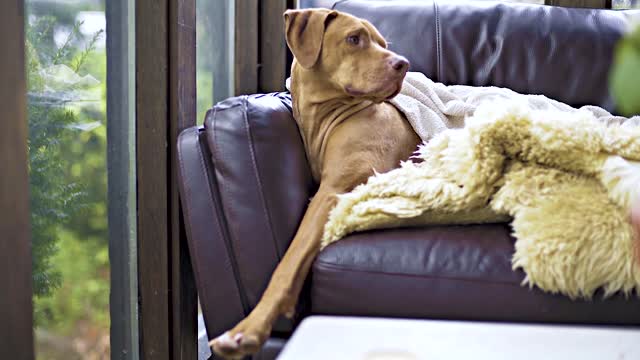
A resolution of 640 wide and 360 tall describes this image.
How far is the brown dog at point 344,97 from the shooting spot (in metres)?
1.77

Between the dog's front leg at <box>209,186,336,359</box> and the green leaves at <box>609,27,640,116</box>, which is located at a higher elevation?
the green leaves at <box>609,27,640,116</box>

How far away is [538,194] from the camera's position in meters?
1.42

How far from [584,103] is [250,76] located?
42.2 inches

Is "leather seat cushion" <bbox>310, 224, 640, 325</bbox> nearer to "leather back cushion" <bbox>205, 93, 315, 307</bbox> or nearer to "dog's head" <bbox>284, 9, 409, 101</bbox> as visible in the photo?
"leather back cushion" <bbox>205, 93, 315, 307</bbox>

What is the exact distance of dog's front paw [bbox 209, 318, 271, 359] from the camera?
134 centimetres

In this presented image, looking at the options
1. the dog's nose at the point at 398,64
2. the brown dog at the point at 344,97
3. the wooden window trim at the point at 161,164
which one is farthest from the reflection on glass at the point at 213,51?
the dog's nose at the point at 398,64

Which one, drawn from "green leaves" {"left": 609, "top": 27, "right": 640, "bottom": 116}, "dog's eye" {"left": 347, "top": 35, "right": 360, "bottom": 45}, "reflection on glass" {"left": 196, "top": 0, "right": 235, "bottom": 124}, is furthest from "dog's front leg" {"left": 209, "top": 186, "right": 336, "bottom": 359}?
"green leaves" {"left": 609, "top": 27, "right": 640, "bottom": 116}

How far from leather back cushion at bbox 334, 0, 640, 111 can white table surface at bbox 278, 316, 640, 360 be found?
1.50 m

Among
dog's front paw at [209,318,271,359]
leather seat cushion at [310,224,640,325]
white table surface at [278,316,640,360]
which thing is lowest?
dog's front paw at [209,318,271,359]

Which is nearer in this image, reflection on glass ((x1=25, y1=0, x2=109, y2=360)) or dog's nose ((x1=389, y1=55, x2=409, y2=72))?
reflection on glass ((x1=25, y1=0, x2=109, y2=360))

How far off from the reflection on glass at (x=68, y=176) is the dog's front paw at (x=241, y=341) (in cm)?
32

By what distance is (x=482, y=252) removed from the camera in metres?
1.40

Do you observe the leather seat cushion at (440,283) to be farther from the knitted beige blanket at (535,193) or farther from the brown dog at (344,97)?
the brown dog at (344,97)

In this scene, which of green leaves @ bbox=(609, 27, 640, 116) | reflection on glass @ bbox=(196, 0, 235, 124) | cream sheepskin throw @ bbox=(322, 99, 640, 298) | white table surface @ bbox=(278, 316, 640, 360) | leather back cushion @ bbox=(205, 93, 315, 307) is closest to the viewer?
green leaves @ bbox=(609, 27, 640, 116)
